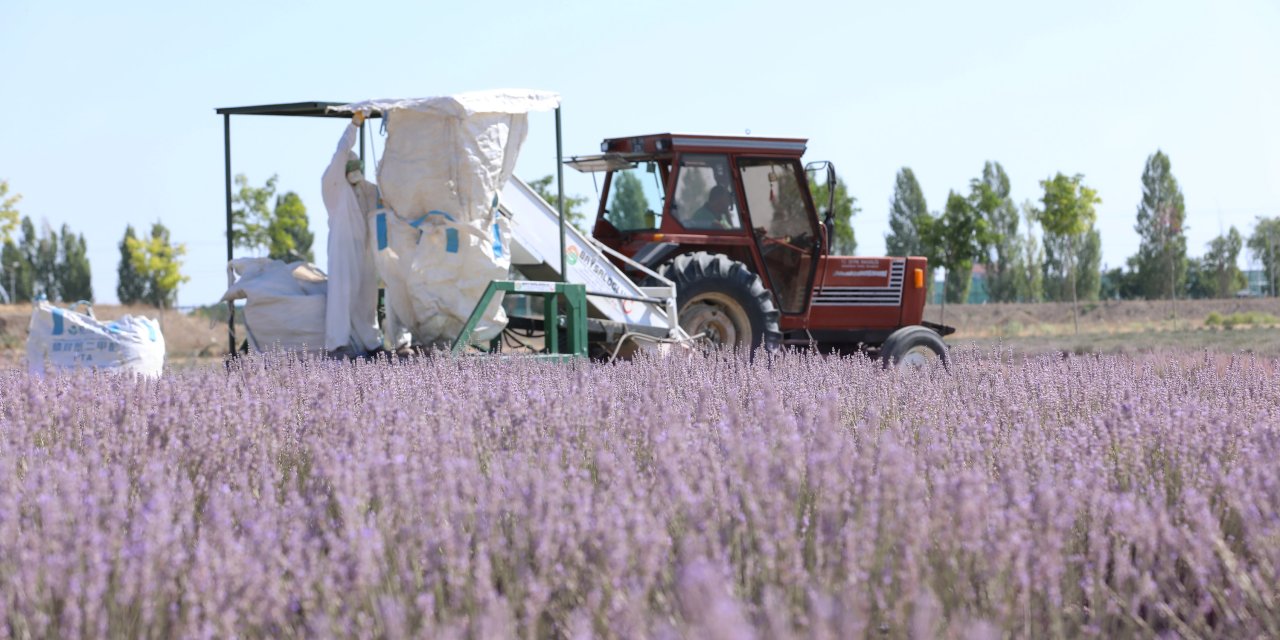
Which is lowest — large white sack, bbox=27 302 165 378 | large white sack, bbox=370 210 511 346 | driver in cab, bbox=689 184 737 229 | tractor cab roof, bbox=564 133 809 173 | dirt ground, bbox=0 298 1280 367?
dirt ground, bbox=0 298 1280 367

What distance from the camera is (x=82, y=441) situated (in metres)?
4.33

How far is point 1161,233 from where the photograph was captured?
55.3 meters

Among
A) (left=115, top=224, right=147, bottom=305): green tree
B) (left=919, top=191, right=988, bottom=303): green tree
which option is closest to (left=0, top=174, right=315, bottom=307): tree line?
(left=115, top=224, right=147, bottom=305): green tree

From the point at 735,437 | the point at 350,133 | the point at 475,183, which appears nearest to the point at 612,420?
the point at 735,437

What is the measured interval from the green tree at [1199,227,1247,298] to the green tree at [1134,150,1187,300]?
172 centimetres

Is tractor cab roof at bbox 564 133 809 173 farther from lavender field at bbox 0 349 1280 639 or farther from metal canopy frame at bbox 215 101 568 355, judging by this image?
lavender field at bbox 0 349 1280 639

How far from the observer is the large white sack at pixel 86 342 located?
8773mm

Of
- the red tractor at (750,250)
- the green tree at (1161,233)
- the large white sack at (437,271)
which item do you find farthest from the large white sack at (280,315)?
the green tree at (1161,233)

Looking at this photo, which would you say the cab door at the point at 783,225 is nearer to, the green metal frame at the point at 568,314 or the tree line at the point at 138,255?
the green metal frame at the point at 568,314

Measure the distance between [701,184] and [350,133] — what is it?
3.15m

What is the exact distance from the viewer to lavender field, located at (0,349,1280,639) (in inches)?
94.8

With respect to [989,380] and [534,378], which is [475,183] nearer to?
[534,378]

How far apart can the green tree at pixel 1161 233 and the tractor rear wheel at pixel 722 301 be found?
4443cm

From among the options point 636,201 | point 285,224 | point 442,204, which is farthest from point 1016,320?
point 442,204
